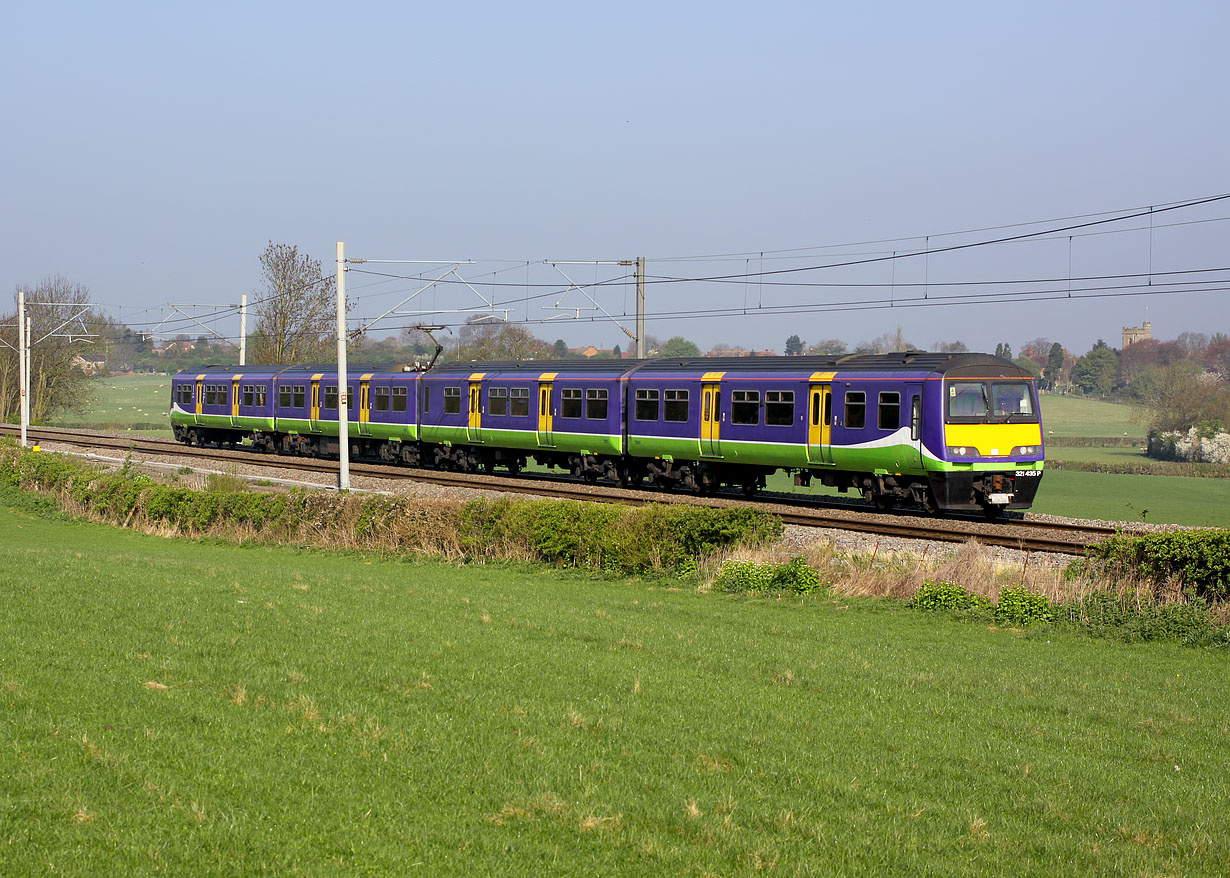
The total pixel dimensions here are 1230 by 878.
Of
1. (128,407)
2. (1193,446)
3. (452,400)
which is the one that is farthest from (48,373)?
(1193,446)

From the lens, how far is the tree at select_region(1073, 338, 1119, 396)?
477 ft

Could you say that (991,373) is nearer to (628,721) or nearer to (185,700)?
(628,721)

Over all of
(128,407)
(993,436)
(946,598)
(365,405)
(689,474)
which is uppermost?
(365,405)

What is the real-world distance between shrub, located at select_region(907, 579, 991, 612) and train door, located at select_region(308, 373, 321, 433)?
32529 mm

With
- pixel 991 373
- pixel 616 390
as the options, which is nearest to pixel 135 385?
pixel 616 390

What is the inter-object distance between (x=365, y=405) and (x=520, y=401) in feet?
31.3

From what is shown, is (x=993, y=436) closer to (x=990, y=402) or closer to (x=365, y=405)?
(x=990, y=402)

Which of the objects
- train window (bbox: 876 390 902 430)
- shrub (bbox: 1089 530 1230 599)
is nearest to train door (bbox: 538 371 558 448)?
train window (bbox: 876 390 902 430)

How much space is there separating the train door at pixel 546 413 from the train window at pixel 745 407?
7.39 metres

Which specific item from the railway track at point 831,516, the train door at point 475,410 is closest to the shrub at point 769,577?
the railway track at point 831,516

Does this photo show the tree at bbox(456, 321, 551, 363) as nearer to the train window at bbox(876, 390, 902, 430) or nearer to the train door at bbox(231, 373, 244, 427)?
the train door at bbox(231, 373, 244, 427)

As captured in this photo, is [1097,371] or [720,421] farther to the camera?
[1097,371]

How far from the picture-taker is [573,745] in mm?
7914

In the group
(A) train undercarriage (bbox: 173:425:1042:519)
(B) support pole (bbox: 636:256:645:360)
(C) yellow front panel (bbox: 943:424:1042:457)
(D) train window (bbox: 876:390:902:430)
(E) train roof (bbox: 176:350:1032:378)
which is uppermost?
(B) support pole (bbox: 636:256:645:360)
